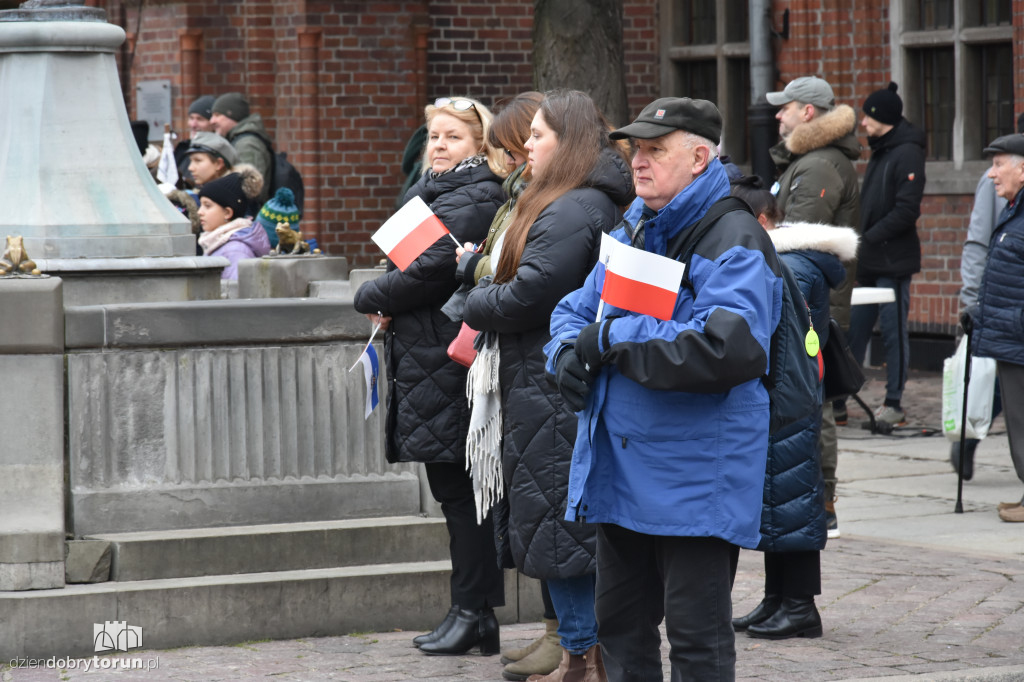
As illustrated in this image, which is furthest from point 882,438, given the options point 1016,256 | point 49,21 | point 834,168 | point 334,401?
point 49,21

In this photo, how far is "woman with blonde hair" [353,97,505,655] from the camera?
5.42m

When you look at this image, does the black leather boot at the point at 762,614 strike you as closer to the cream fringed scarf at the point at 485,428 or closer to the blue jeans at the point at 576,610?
the blue jeans at the point at 576,610

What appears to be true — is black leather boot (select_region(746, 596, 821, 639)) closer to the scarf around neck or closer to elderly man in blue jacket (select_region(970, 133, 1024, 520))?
elderly man in blue jacket (select_region(970, 133, 1024, 520))

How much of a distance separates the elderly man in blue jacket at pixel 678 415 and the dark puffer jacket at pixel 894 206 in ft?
24.1

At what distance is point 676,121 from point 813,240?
8.10ft

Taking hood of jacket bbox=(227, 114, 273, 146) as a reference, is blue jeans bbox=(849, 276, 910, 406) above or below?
below

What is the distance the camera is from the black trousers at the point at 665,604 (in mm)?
3938

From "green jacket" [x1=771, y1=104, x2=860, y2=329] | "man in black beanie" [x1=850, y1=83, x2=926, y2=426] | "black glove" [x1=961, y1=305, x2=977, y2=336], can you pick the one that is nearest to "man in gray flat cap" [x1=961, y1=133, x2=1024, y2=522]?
"black glove" [x1=961, y1=305, x2=977, y2=336]

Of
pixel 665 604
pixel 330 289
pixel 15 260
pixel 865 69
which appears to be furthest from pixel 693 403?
pixel 865 69

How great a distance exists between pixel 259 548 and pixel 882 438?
5714 millimetres

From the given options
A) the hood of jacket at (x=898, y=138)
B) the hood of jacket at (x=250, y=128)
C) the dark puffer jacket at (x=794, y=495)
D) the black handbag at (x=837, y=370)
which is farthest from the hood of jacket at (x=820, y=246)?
the hood of jacket at (x=250, y=128)

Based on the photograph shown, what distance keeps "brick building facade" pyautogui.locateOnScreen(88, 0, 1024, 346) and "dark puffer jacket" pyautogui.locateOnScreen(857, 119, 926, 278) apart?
88.0 inches

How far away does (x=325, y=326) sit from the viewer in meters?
5.95

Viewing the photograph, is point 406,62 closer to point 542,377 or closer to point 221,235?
point 221,235
